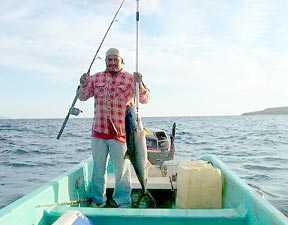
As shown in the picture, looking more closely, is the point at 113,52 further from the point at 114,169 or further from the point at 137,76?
the point at 114,169

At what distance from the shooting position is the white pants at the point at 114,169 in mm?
5645

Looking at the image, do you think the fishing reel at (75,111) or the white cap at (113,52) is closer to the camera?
the white cap at (113,52)

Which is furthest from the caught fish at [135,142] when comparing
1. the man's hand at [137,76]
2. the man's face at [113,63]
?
the man's face at [113,63]

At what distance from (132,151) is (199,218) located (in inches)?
57.7

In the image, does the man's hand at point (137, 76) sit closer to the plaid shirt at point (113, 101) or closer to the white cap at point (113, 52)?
the plaid shirt at point (113, 101)

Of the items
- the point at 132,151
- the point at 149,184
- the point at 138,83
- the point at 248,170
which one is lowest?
the point at 248,170

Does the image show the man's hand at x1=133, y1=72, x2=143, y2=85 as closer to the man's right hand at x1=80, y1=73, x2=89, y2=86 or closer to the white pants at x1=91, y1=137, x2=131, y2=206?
the man's right hand at x1=80, y1=73, x2=89, y2=86

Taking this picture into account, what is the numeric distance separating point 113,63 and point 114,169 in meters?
1.63

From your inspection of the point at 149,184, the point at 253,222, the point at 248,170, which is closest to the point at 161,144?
the point at 149,184

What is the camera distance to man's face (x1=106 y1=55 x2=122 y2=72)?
5594mm

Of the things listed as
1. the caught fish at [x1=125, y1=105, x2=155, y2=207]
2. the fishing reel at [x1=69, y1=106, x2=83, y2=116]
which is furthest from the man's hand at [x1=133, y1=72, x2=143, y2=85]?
the fishing reel at [x1=69, y1=106, x2=83, y2=116]

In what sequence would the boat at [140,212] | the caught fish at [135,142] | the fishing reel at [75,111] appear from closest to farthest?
1. the boat at [140,212]
2. the caught fish at [135,142]
3. the fishing reel at [75,111]

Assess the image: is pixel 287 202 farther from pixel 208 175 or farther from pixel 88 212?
pixel 88 212

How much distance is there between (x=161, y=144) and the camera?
30.5 ft
